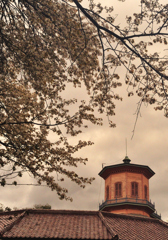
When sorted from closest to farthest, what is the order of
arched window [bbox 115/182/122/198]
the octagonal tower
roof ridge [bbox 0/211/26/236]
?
roof ridge [bbox 0/211/26/236], the octagonal tower, arched window [bbox 115/182/122/198]

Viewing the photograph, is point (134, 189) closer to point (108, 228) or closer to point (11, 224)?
point (108, 228)

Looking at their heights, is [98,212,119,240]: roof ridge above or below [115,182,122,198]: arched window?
below

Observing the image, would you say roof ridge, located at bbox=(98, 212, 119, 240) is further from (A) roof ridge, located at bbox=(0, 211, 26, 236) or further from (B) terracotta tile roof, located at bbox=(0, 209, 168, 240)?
(A) roof ridge, located at bbox=(0, 211, 26, 236)

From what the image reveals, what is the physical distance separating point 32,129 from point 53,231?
11942 mm

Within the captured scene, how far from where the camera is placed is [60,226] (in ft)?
59.2

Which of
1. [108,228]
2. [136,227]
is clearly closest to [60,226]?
[108,228]

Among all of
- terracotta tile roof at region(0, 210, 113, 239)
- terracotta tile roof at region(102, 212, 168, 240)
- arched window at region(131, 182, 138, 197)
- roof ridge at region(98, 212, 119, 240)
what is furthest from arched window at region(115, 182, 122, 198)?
roof ridge at region(98, 212, 119, 240)

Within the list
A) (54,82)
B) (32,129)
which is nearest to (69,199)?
(32,129)

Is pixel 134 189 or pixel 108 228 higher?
pixel 134 189

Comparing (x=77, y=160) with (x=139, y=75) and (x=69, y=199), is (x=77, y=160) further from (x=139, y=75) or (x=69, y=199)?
(x=139, y=75)

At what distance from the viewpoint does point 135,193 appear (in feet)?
96.1

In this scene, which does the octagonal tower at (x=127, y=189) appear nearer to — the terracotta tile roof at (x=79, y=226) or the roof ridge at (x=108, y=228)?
the terracotta tile roof at (x=79, y=226)

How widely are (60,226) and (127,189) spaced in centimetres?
1304

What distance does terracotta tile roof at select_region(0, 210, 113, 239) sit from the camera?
54.4 ft
